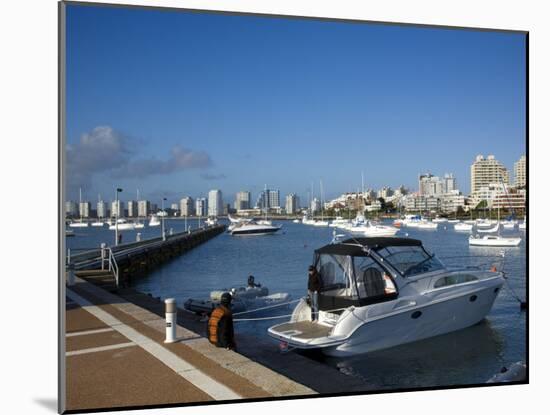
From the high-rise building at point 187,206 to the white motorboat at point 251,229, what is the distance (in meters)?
36.2

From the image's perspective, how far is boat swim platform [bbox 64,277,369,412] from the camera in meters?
5.68

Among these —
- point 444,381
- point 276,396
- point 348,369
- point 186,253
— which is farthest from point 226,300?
point 186,253

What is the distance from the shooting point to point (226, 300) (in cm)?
757

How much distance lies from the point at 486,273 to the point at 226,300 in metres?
6.85

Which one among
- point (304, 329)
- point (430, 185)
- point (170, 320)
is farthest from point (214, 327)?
point (430, 185)

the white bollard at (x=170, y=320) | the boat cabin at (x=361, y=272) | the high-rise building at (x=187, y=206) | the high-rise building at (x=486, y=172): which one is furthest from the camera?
the high-rise building at (x=187, y=206)

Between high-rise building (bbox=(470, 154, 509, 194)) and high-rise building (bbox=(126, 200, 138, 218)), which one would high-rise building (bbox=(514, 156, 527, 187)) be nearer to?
high-rise building (bbox=(470, 154, 509, 194))

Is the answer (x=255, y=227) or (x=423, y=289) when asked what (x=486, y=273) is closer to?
(x=423, y=289)

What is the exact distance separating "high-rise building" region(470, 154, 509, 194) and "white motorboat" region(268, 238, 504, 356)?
269 centimetres

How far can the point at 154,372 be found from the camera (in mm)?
6012

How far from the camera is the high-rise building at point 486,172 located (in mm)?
11810

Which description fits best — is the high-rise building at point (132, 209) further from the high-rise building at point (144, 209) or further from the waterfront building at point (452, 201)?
the waterfront building at point (452, 201)

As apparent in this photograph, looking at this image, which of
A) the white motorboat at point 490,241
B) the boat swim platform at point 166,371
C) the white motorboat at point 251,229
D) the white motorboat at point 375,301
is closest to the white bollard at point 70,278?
the boat swim platform at point 166,371

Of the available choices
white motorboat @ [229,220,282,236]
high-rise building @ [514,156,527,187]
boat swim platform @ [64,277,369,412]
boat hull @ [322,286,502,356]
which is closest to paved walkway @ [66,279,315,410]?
boat swim platform @ [64,277,369,412]
